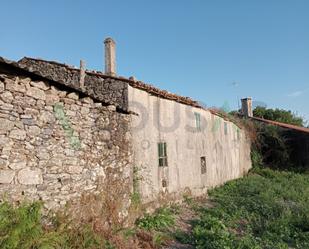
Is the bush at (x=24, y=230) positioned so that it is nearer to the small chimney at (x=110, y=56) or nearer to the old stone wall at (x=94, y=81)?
the old stone wall at (x=94, y=81)

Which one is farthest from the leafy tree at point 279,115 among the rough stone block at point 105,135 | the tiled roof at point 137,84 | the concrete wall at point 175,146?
the rough stone block at point 105,135

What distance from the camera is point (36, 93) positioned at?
19.1 ft

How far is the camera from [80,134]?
6.68 meters

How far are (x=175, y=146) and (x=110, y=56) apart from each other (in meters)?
3.65

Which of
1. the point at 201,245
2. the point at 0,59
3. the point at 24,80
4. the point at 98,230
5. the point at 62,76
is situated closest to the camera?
the point at 0,59

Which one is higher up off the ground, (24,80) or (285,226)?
(24,80)

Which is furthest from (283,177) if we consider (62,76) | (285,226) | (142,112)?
(62,76)

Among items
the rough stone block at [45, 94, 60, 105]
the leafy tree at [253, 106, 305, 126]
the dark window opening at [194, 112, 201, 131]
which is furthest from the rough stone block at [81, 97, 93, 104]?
the leafy tree at [253, 106, 305, 126]

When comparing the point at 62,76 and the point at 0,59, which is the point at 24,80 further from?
the point at 62,76

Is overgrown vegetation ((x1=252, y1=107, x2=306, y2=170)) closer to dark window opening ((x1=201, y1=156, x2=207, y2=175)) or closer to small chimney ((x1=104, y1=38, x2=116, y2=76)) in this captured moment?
dark window opening ((x1=201, y1=156, x2=207, y2=175))

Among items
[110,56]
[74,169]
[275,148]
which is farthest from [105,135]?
[275,148]

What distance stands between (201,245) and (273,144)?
1662cm

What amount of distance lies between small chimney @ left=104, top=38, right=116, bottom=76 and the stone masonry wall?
326 centimetres

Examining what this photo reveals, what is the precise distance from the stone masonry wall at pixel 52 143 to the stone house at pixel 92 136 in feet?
0.05
